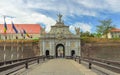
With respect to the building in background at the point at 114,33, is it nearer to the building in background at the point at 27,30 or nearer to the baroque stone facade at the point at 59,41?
the building in background at the point at 27,30

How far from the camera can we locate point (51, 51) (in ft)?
217

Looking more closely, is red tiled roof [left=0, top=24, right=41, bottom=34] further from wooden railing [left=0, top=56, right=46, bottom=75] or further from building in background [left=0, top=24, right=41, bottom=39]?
wooden railing [left=0, top=56, right=46, bottom=75]

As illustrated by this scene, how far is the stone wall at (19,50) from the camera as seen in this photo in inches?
2680

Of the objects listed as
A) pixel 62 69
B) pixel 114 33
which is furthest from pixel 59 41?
pixel 62 69

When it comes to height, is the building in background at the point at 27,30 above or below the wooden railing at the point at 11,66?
above

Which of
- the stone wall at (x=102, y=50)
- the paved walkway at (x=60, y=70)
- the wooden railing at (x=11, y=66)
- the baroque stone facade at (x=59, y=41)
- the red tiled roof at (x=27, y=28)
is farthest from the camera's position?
the red tiled roof at (x=27, y=28)

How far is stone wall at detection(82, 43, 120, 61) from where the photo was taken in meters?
67.4

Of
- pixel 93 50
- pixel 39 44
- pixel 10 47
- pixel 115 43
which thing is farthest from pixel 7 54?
pixel 115 43

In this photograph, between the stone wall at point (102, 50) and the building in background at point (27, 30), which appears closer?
the stone wall at point (102, 50)

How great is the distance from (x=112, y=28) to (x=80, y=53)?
124ft

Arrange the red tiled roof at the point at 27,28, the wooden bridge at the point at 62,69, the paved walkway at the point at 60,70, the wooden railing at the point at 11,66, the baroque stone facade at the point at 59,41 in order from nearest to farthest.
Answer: the wooden railing at the point at 11,66
the wooden bridge at the point at 62,69
the paved walkway at the point at 60,70
the baroque stone facade at the point at 59,41
the red tiled roof at the point at 27,28

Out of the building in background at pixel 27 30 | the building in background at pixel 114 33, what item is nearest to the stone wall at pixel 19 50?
the building in background at pixel 27 30

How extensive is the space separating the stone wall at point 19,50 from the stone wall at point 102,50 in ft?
43.1

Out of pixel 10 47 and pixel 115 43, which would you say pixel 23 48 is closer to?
pixel 10 47
